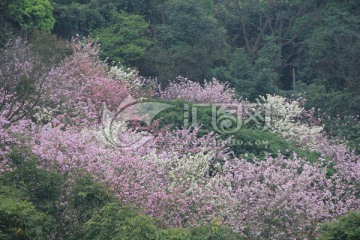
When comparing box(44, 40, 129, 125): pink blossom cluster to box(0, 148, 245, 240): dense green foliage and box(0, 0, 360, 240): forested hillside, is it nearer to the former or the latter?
box(0, 0, 360, 240): forested hillside

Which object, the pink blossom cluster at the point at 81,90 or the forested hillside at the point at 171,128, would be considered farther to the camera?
the pink blossom cluster at the point at 81,90

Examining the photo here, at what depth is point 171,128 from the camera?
13.6m

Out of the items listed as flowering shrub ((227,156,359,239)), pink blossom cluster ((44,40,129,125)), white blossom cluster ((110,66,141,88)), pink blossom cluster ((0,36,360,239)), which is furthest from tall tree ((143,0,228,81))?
flowering shrub ((227,156,359,239))

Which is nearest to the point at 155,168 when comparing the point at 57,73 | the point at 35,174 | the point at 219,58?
the point at 35,174

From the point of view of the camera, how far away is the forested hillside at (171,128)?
8859 mm

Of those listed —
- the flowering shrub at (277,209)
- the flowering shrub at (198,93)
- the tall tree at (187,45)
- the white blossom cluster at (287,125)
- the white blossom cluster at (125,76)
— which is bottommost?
the flowering shrub at (277,209)

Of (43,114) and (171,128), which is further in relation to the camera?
(171,128)

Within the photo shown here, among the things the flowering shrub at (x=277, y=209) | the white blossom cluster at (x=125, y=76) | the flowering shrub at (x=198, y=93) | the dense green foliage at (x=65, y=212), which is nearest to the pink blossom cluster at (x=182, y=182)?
the flowering shrub at (x=277, y=209)

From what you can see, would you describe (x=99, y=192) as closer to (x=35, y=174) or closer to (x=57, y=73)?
(x=35, y=174)

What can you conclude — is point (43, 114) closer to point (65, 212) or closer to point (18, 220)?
point (65, 212)

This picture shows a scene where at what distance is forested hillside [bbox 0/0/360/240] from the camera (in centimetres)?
886

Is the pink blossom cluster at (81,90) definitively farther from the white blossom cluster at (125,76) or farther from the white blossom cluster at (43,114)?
the white blossom cluster at (125,76)

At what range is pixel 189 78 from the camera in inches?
794

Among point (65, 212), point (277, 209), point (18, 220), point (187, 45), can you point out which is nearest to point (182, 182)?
point (277, 209)
